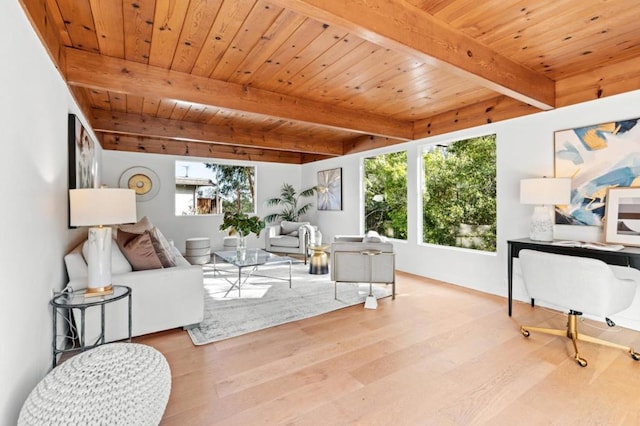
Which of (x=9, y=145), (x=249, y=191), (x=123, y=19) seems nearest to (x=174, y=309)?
(x=9, y=145)

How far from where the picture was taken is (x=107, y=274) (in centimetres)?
222

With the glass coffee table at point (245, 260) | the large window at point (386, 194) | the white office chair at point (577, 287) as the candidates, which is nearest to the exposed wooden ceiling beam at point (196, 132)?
→ the large window at point (386, 194)

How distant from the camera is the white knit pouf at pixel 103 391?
1.25 meters

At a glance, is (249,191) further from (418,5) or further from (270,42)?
(418,5)

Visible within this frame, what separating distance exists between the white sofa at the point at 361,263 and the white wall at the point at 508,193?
4.13 feet

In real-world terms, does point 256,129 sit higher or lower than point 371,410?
higher

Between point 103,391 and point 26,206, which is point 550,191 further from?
point 26,206

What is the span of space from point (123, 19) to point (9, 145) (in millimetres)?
1209

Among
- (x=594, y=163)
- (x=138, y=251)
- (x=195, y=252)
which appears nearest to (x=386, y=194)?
(x=594, y=163)

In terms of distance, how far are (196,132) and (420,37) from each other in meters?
3.96

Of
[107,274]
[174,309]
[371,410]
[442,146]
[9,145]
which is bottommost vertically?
[371,410]

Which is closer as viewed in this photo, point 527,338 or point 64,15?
point 64,15

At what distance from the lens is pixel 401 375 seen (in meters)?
2.11

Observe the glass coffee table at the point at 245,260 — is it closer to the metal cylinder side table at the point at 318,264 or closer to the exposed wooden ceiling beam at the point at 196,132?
the metal cylinder side table at the point at 318,264
